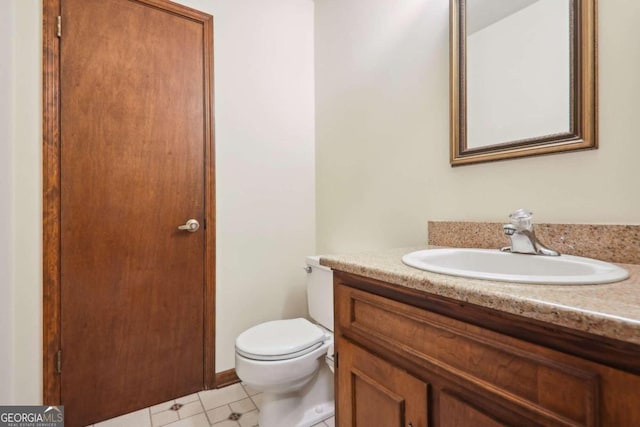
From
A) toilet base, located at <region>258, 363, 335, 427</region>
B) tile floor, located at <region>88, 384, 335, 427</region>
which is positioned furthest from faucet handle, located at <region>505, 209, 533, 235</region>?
tile floor, located at <region>88, 384, 335, 427</region>

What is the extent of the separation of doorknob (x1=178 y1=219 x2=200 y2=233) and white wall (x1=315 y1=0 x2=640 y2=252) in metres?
0.79

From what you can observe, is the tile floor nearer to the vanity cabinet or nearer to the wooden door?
the wooden door

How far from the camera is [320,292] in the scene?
1.63 metres

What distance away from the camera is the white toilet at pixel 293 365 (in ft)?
4.16

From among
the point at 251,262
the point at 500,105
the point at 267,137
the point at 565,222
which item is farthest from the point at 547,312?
the point at 267,137

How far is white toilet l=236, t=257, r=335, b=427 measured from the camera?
1267mm

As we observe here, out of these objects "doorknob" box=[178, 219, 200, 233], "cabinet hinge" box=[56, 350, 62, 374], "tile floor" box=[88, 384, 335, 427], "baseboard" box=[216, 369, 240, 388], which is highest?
"doorknob" box=[178, 219, 200, 233]

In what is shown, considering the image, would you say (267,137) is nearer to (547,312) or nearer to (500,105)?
(500,105)

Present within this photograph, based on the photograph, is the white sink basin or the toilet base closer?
the white sink basin

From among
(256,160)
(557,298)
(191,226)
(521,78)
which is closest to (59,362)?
(191,226)

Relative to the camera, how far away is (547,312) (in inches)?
18.1

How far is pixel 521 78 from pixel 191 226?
5.21 feet

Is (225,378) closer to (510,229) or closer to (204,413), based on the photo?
(204,413)

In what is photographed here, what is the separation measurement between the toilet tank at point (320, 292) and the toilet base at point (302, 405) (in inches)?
9.0
